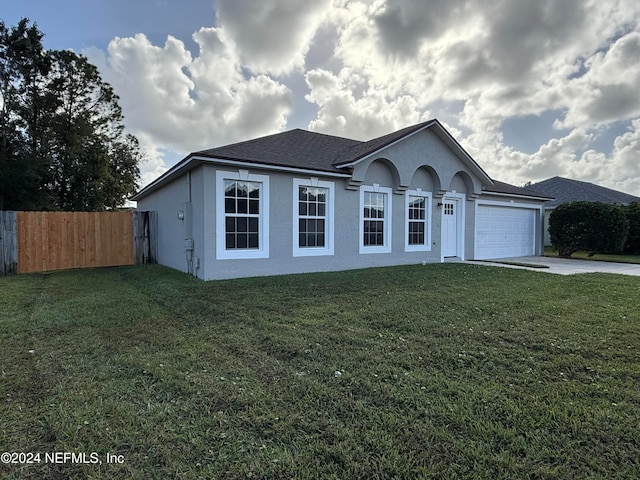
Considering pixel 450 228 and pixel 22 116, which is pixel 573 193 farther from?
pixel 22 116

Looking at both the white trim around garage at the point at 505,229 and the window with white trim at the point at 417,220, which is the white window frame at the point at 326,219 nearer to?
the window with white trim at the point at 417,220

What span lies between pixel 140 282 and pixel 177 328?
4716 mm

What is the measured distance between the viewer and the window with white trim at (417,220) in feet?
41.2

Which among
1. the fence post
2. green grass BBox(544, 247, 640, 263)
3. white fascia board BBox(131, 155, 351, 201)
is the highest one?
white fascia board BBox(131, 155, 351, 201)

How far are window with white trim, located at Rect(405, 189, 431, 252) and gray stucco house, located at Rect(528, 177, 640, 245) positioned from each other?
48.9 ft

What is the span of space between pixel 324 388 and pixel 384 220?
9.39 m

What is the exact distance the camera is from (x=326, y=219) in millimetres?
10852

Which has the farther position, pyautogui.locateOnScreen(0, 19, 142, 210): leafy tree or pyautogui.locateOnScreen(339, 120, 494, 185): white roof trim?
pyautogui.locateOnScreen(0, 19, 142, 210): leafy tree

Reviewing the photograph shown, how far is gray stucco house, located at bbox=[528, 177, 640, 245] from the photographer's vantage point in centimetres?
2438

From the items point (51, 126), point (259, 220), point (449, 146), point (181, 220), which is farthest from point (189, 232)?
point (51, 126)

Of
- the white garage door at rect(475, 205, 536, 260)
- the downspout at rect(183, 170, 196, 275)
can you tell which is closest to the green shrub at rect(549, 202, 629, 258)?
the white garage door at rect(475, 205, 536, 260)

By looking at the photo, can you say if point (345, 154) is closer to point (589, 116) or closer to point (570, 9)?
point (570, 9)

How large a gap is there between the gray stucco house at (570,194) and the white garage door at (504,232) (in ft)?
26.7

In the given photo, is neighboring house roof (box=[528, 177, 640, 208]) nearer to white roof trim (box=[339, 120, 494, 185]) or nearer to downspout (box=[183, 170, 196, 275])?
white roof trim (box=[339, 120, 494, 185])
